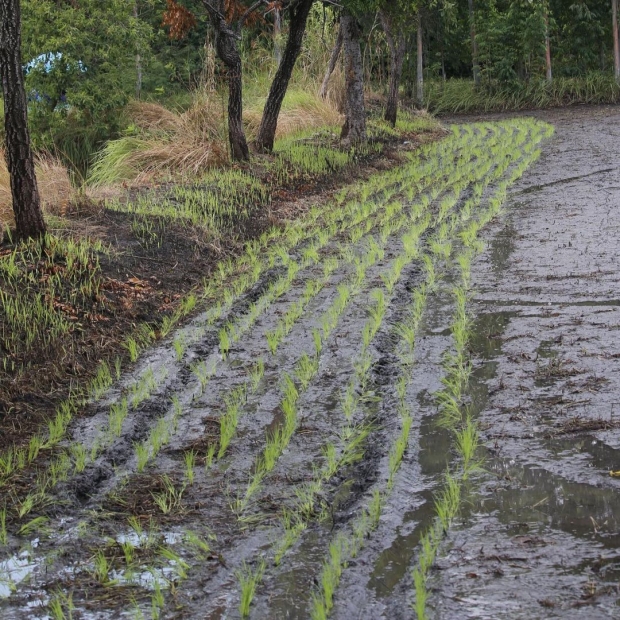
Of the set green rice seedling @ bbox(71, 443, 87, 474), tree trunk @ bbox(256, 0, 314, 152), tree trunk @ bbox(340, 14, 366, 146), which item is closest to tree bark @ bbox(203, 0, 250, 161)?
tree trunk @ bbox(256, 0, 314, 152)

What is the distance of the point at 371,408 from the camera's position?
17.3ft

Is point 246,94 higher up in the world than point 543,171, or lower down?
higher up

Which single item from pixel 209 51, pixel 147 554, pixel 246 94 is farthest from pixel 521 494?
A: pixel 246 94

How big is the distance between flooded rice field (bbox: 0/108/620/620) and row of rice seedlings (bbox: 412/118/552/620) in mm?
16

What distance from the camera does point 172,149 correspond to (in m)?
13.8

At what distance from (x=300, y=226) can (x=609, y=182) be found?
5.02 metres

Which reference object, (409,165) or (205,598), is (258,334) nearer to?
(205,598)

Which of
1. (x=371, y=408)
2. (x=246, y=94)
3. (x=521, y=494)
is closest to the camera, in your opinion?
(x=521, y=494)

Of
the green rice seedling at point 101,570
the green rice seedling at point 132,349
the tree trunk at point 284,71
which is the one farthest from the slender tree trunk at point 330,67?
the green rice seedling at point 101,570

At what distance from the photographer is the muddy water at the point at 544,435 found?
11.1 feet

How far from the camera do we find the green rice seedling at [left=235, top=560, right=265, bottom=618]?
3373mm

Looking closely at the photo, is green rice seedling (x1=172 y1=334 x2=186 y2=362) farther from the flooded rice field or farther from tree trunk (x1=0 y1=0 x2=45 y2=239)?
tree trunk (x1=0 y1=0 x2=45 y2=239)

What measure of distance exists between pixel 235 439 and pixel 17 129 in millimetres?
3918

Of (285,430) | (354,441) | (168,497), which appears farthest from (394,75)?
(168,497)
